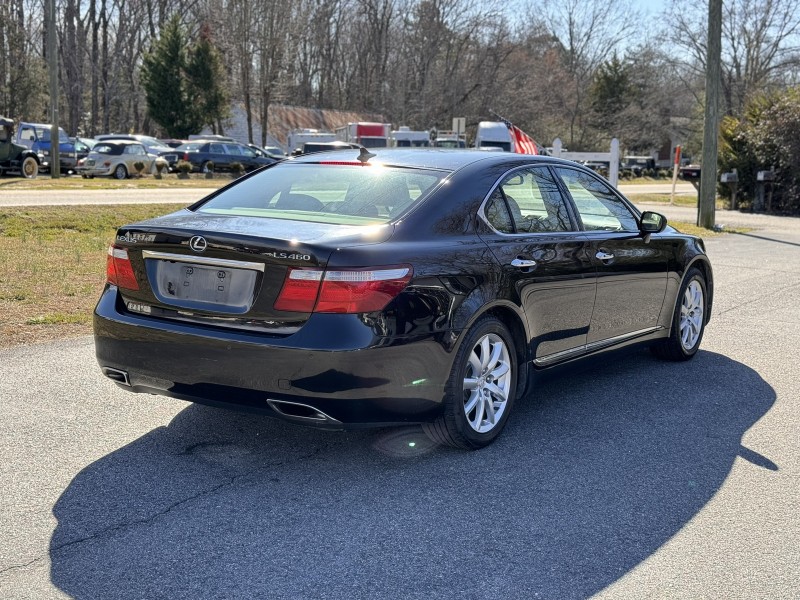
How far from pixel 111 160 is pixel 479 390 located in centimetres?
2920

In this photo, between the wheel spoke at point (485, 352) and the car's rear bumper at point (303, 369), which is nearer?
the car's rear bumper at point (303, 369)

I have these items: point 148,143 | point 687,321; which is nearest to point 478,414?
point 687,321

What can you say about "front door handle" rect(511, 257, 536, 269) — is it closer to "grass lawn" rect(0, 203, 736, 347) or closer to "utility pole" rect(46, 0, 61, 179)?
"grass lawn" rect(0, 203, 736, 347)

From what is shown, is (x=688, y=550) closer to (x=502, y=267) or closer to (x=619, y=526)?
(x=619, y=526)

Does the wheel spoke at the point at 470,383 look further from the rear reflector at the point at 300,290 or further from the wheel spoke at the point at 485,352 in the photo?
the rear reflector at the point at 300,290

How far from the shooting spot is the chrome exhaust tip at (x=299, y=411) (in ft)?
12.9

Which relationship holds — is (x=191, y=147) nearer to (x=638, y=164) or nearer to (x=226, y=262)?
(x=226, y=262)

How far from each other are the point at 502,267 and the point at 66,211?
11858 millimetres

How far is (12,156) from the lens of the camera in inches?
1078

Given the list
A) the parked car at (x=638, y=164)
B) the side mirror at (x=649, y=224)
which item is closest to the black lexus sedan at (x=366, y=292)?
the side mirror at (x=649, y=224)

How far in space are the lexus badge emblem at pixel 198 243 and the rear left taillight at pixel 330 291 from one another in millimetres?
453

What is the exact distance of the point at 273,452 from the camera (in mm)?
4480

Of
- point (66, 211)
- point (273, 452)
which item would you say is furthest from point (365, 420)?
point (66, 211)

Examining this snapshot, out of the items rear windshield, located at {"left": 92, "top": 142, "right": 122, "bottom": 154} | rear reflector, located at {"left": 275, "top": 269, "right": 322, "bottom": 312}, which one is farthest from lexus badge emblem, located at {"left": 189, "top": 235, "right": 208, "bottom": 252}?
rear windshield, located at {"left": 92, "top": 142, "right": 122, "bottom": 154}
